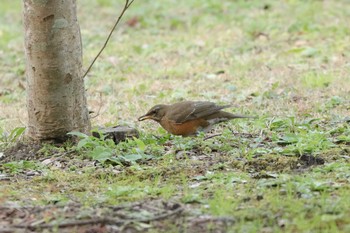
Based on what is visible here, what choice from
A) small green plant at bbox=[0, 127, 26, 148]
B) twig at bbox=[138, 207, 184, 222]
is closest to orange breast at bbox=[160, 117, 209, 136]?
small green plant at bbox=[0, 127, 26, 148]

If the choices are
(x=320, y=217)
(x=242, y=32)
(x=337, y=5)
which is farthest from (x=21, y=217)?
(x=337, y=5)

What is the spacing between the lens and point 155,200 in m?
5.70

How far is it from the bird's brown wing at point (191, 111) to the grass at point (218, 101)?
0.24 metres

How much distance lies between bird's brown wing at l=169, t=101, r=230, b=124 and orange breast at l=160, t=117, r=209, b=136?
4 centimetres

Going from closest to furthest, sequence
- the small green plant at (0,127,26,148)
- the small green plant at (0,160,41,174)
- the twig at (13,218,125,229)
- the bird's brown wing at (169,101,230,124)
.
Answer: the twig at (13,218,125,229) < the small green plant at (0,160,41,174) < the small green plant at (0,127,26,148) < the bird's brown wing at (169,101,230,124)

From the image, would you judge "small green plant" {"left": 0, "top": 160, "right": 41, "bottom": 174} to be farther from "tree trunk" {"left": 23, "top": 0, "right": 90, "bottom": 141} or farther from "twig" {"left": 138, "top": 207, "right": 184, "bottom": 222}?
"twig" {"left": 138, "top": 207, "right": 184, "bottom": 222}

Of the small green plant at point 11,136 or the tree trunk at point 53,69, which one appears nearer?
the tree trunk at point 53,69

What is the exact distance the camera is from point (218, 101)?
10094 millimetres

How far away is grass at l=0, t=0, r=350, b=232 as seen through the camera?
577cm

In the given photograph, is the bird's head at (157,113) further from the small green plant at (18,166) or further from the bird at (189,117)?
the small green plant at (18,166)

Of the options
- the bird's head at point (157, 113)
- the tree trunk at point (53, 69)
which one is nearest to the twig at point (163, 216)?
the tree trunk at point (53, 69)

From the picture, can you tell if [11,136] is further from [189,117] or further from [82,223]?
[82,223]

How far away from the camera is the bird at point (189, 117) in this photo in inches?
316

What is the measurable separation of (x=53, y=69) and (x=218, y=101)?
332 centimetres
